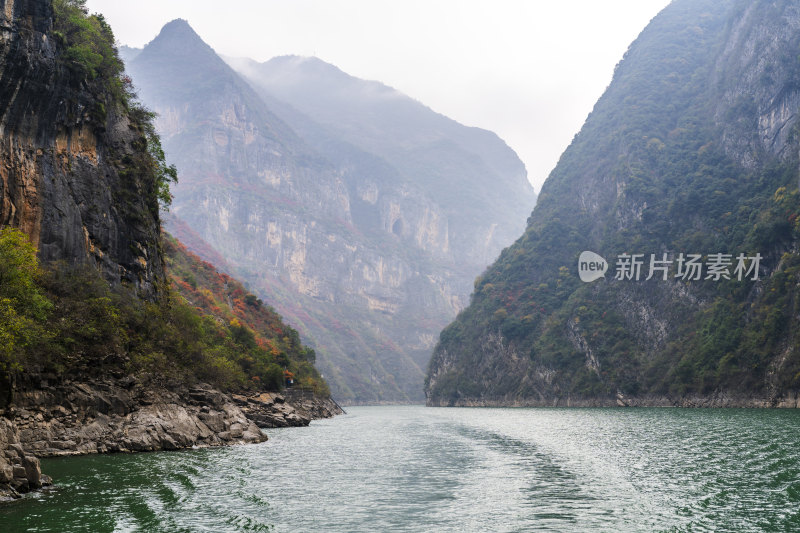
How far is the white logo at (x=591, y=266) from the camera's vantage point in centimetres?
14651

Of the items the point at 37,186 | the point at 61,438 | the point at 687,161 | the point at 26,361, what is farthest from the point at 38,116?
the point at 687,161

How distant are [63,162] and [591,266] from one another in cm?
12971

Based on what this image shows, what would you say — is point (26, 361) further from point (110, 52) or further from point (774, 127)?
point (774, 127)

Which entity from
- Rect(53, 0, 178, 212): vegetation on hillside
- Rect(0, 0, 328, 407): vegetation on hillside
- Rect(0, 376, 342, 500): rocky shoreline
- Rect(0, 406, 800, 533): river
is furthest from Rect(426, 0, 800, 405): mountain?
Rect(53, 0, 178, 212): vegetation on hillside

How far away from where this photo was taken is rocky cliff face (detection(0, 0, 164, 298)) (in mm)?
39438

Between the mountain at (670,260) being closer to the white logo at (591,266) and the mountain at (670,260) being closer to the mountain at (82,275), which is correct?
the white logo at (591,266)

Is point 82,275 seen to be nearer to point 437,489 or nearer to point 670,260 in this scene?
point 437,489

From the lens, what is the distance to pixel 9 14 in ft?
130

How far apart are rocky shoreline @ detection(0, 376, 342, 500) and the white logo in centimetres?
11171

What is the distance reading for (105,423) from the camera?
38.0 m

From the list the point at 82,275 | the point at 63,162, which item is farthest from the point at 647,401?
the point at 63,162

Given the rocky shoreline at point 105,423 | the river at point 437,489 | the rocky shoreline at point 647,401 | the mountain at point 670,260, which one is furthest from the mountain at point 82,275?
the mountain at point 670,260

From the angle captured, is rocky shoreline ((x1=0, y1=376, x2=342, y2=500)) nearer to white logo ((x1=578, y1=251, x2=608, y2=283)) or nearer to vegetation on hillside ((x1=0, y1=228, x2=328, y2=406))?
vegetation on hillside ((x1=0, y1=228, x2=328, y2=406))

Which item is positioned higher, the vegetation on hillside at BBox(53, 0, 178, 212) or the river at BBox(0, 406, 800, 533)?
the vegetation on hillside at BBox(53, 0, 178, 212)
